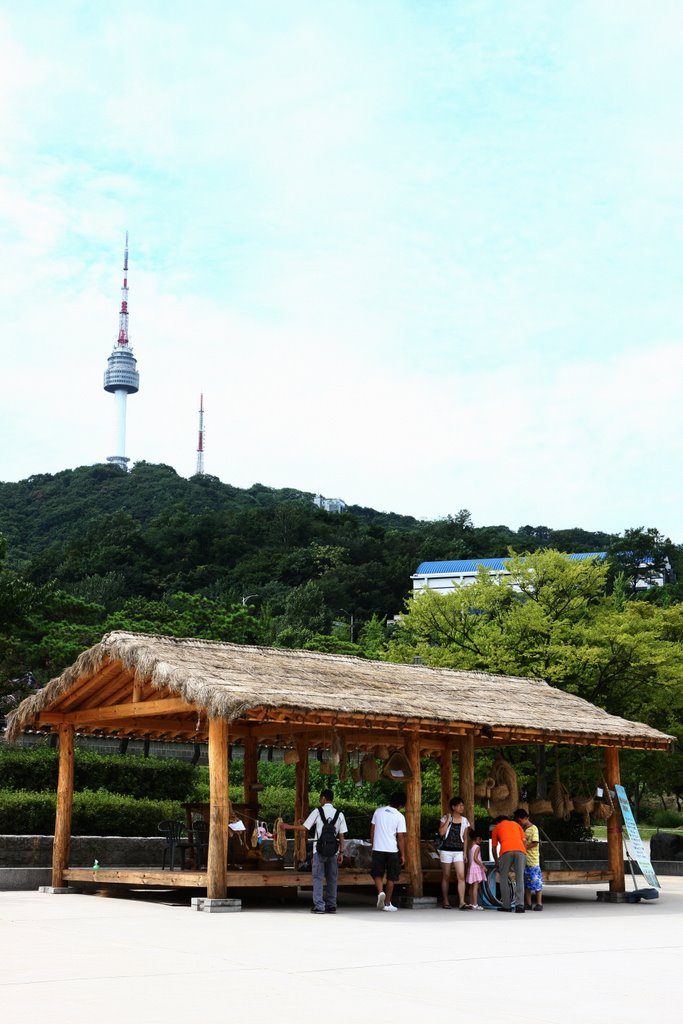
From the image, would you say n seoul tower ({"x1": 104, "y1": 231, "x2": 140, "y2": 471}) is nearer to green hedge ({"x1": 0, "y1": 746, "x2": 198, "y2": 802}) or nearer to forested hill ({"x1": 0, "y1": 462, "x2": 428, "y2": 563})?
forested hill ({"x1": 0, "y1": 462, "x2": 428, "y2": 563})

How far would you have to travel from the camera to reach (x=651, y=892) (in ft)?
52.1

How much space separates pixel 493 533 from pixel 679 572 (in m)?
16.6

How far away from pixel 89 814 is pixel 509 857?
22.9 ft

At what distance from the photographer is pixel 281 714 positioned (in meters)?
12.8

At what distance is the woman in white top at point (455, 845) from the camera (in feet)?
45.4

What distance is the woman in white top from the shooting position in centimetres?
1383

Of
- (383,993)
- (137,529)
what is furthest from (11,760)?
(137,529)

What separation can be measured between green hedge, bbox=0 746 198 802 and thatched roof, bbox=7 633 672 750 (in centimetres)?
359

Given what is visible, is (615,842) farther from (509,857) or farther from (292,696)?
(292,696)

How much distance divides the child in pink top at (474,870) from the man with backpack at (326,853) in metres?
2.06

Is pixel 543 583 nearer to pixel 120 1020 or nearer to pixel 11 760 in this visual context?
pixel 11 760

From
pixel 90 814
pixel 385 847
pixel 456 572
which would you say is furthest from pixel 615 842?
pixel 456 572

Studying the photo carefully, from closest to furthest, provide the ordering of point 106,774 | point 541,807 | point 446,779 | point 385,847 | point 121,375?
point 385,847 < point 541,807 < point 446,779 < point 106,774 < point 121,375

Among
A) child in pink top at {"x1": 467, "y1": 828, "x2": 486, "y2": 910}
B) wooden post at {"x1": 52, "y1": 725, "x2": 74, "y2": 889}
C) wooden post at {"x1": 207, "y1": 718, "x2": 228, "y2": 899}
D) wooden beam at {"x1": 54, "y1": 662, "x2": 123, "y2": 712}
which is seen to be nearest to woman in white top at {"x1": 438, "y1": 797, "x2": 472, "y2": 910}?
child in pink top at {"x1": 467, "y1": 828, "x2": 486, "y2": 910}
